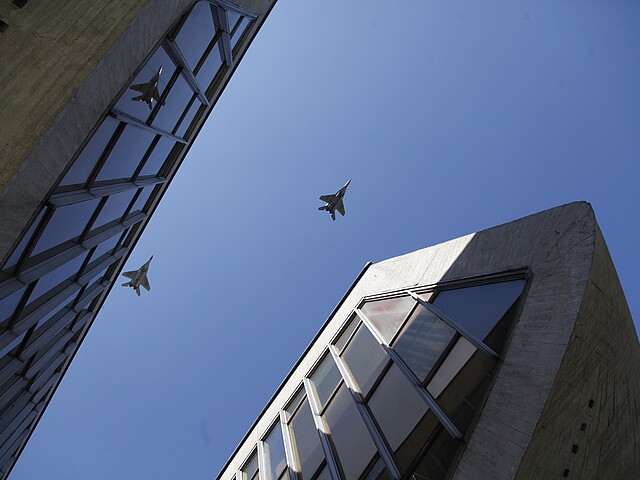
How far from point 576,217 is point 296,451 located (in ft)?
32.5

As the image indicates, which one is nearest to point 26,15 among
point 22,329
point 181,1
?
point 181,1

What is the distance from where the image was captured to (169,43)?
759 centimetres

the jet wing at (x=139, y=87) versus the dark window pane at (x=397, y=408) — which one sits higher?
the jet wing at (x=139, y=87)

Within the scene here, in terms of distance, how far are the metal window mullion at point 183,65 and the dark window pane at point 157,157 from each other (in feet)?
5.56

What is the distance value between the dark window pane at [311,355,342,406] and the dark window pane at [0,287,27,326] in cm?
796

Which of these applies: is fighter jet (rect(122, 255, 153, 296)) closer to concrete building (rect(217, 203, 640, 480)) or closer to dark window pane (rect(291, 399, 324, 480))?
dark window pane (rect(291, 399, 324, 480))

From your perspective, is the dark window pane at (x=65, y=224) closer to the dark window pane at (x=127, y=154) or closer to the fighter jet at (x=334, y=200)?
the dark window pane at (x=127, y=154)

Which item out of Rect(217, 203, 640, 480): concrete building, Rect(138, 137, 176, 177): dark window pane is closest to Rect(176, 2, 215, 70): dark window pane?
Rect(138, 137, 176, 177): dark window pane

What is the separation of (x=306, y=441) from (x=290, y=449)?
146 centimetres

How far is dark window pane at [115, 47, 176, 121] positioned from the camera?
22.2 ft

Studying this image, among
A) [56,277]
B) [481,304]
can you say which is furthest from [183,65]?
[481,304]

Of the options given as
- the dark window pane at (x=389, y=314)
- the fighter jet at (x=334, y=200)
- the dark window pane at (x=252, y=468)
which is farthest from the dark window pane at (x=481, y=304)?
the fighter jet at (x=334, y=200)

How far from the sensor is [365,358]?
34.0 feet

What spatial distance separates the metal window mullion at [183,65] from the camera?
7.66 m
